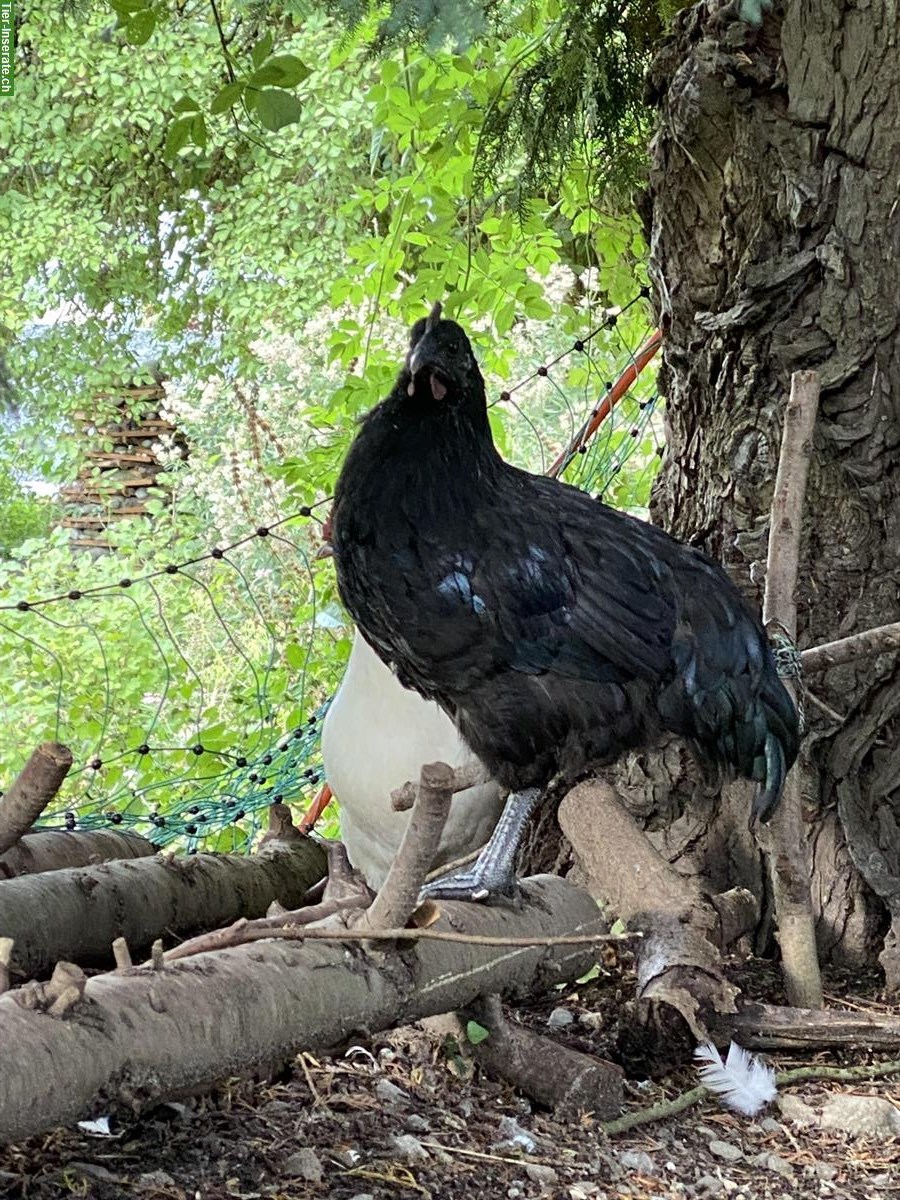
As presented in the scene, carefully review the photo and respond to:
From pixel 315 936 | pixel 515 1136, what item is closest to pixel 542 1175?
pixel 515 1136

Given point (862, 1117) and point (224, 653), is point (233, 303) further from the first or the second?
point (862, 1117)

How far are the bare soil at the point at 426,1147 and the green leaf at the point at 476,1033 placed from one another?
1.7 inches

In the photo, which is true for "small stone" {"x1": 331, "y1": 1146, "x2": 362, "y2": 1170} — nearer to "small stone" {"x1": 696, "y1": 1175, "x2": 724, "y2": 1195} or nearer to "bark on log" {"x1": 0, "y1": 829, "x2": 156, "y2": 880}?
"small stone" {"x1": 696, "y1": 1175, "x2": 724, "y2": 1195}

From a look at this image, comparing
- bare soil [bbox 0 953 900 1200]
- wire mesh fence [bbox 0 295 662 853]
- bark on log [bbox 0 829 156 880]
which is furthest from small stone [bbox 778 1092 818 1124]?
wire mesh fence [bbox 0 295 662 853]

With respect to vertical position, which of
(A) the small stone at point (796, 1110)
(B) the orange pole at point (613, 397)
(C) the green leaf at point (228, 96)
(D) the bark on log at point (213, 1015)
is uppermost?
(C) the green leaf at point (228, 96)

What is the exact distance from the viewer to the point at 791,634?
2395mm

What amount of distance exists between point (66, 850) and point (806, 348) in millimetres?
1812

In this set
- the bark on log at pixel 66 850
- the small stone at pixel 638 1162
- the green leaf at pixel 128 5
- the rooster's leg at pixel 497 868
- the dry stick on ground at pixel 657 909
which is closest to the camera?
the small stone at pixel 638 1162

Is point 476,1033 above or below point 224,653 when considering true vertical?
below

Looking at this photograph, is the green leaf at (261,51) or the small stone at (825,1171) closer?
the small stone at (825,1171)

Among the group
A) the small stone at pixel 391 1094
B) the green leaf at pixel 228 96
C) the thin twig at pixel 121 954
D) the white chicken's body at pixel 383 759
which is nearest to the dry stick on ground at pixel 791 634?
the white chicken's body at pixel 383 759

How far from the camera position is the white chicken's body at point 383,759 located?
2512 millimetres

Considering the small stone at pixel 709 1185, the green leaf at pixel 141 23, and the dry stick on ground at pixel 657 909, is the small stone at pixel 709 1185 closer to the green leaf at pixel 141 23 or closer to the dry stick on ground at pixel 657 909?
the dry stick on ground at pixel 657 909

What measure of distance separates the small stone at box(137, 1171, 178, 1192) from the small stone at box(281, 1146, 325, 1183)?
0.50 feet
